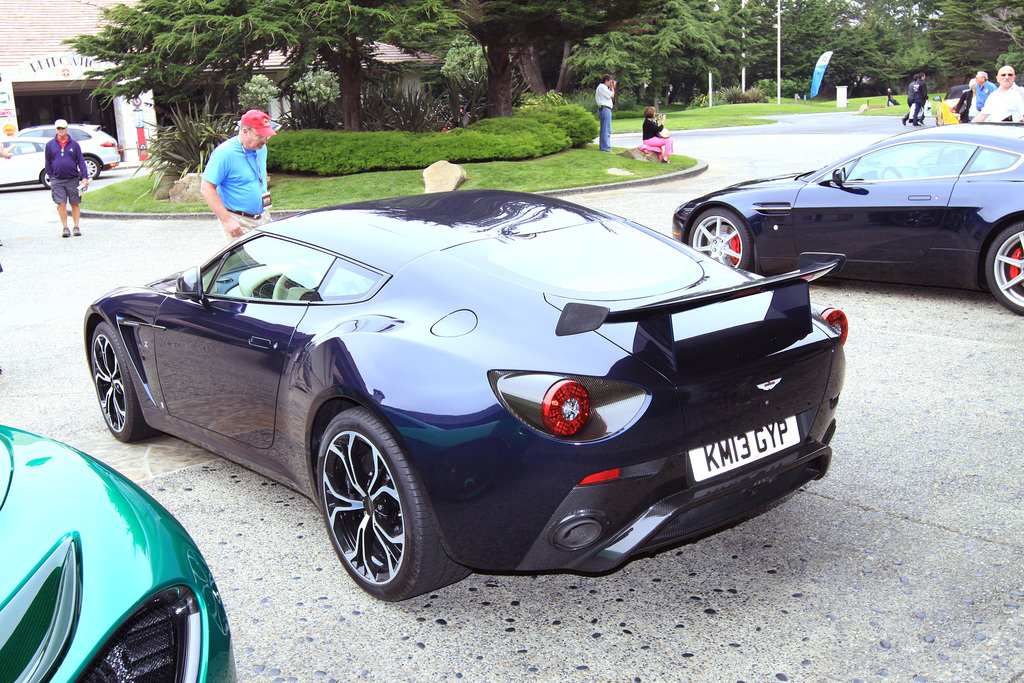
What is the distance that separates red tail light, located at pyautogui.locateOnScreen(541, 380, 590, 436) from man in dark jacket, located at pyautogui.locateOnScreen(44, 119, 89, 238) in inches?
582

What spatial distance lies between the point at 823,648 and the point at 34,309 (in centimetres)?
894

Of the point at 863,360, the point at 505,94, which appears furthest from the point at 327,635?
the point at 505,94

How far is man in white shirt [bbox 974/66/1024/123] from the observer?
12008mm

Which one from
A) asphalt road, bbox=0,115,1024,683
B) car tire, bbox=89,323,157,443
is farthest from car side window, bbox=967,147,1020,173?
car tire, bbox=89,323,157,443

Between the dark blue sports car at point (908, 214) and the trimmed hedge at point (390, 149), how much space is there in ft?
40.9

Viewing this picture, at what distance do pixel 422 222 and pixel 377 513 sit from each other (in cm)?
132

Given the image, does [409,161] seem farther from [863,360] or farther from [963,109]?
[863,360]

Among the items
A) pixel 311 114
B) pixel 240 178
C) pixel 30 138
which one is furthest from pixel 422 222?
pixel 30 138

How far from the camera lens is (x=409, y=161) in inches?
802

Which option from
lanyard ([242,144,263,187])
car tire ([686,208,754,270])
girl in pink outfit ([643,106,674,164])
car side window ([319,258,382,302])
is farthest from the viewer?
girl in pink outfit ([643,106,674,164])

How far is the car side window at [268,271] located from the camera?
Result: 153 inches

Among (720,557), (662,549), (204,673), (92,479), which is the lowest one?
(720,557)

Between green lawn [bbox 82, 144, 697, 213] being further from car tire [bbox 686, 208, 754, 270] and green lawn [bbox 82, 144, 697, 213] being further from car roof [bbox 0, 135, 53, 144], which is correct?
car tire [bbox 686, 208, 754, 270]

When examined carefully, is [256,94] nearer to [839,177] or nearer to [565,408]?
[839,177]
